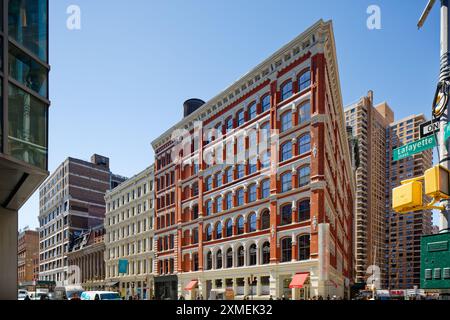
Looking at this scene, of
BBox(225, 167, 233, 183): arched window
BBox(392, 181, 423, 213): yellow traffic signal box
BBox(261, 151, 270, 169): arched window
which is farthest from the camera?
BBox(225, 167, 233, 183): arched window

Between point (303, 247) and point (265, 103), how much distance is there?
1791 cm

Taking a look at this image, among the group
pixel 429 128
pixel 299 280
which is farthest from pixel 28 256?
pixel 429 128

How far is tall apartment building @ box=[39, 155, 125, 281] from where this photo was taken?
252 feet

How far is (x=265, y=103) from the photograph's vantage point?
167ft

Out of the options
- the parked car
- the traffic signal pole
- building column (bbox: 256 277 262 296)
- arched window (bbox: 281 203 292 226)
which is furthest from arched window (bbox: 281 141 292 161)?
the parked car

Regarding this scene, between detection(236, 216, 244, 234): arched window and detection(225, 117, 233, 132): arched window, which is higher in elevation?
detection(225, 117, 233, 132): arched window

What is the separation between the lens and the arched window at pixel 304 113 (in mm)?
44269

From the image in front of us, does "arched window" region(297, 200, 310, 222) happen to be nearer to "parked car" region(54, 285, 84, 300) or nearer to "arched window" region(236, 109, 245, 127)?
"arched window" region(236, 109, 245, 127)

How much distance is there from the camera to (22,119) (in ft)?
46.8

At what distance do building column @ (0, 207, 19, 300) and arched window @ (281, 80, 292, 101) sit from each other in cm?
3583

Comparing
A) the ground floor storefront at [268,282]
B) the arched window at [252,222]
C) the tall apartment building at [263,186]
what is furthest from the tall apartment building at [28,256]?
the arched window at [252,222]

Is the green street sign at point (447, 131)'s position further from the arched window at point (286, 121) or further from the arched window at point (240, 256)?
the arched window at point (240, 256)

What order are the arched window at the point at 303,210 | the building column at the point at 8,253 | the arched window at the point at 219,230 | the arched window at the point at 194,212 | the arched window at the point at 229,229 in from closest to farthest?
1. the building column at the point at 8,253
2. the arched window at the point at 303,210
3. the arched window at the point at 229,229
4. the arched window at the point at 219,230
5. the arched window at the point at 194,212

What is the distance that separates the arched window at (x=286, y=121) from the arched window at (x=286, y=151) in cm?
165
